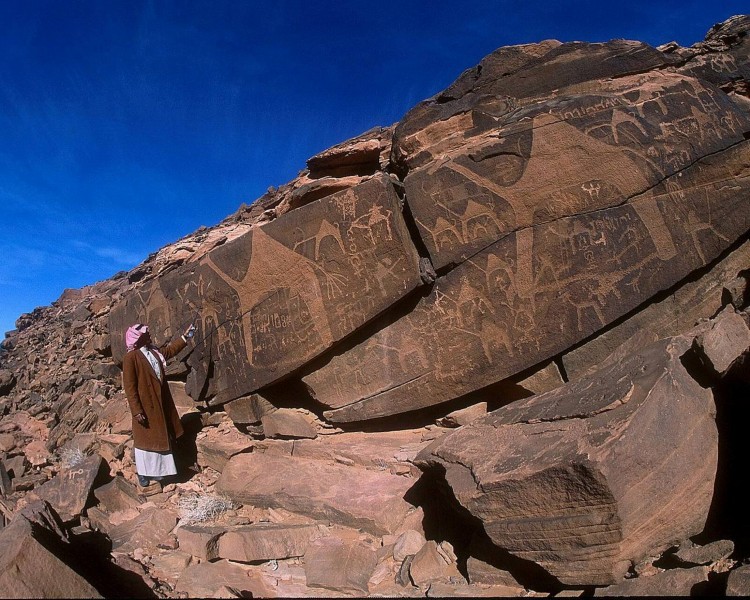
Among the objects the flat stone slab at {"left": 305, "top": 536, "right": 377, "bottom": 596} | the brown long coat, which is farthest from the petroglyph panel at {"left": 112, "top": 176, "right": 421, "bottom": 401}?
the flat stone slab at {"left": 305, "top": 536, "right": 377, "bottom": 596}

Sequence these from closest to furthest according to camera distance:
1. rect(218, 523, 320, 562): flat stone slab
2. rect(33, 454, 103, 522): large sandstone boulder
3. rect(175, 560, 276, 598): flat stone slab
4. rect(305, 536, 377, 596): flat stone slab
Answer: rect(175, 560, 276, 598): flat stone slab, rect(305, 536, 377, 596): flat stone slab, rect(218, 523, 320, 562): flat stone slab, rect(33, 454, 103, 522): large sandstone boulder

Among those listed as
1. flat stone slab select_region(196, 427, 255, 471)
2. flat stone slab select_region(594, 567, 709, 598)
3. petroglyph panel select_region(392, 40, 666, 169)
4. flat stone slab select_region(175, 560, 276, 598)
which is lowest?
flat stone slab select_region(594, 567, 709, 598)

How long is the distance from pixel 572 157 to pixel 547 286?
126 centimetres

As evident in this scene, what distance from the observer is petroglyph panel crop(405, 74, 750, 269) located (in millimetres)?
4500

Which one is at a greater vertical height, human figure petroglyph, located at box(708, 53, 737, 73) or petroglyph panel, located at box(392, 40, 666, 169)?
A: petroglyph panel, located at box(392, 40, 666, 169)

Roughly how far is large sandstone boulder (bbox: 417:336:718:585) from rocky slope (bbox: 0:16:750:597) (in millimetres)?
14

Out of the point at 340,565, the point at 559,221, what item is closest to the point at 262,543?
the point at 340,565

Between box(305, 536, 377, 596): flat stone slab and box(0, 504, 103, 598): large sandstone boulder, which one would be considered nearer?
A: box(0, 504, 103, 598): large sandstone boulder

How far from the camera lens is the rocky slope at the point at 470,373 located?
9.09 ft

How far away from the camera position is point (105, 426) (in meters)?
6.42

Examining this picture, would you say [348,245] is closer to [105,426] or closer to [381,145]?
[381,145]

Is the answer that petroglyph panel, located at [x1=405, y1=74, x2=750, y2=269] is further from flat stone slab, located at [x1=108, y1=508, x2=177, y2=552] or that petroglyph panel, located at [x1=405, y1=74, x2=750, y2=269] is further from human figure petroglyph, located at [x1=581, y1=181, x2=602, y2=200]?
flat stone slab, located at [x1=108, y1=508, x2=177, y2=552]

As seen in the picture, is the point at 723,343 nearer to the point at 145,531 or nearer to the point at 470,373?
the point at 470,373

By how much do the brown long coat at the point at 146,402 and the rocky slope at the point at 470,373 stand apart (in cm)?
48
